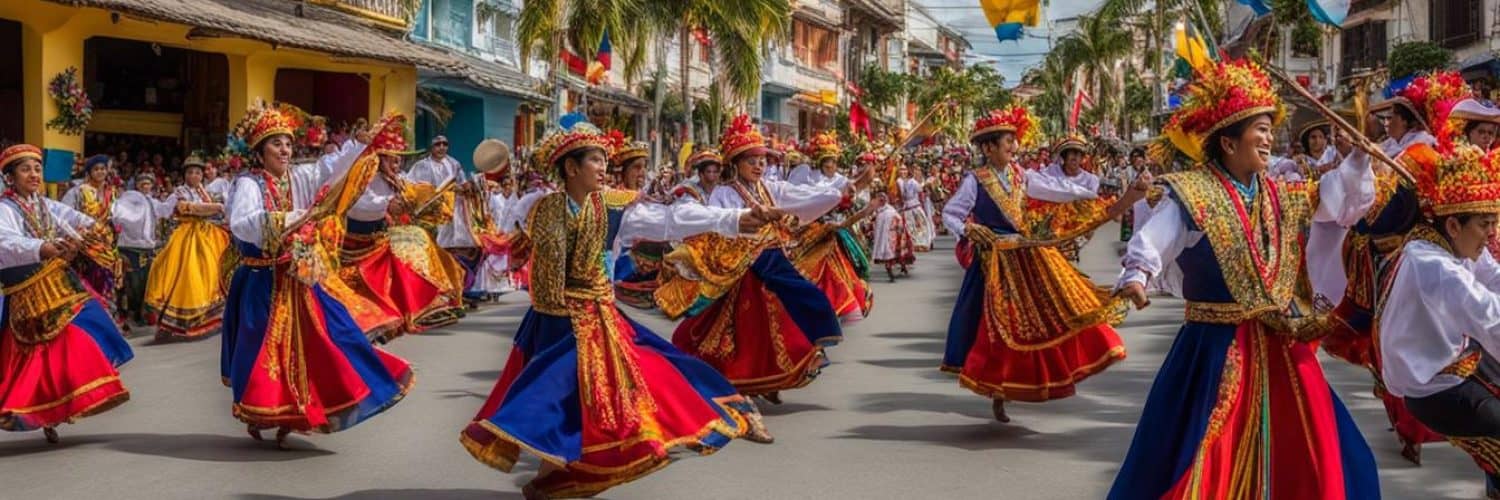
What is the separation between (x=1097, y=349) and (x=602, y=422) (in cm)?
362

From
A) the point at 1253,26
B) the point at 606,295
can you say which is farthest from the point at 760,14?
the point at 606,295

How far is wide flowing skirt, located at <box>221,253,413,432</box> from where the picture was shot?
843 centimetres

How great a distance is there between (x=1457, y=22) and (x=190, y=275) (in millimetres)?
26674

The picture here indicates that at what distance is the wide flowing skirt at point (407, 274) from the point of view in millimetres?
13328

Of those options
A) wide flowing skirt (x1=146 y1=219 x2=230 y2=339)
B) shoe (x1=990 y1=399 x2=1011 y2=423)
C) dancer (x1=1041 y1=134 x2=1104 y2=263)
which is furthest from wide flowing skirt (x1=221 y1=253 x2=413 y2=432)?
wide flowing skirt (x1=146 y1=219 x2=230 y2=339)

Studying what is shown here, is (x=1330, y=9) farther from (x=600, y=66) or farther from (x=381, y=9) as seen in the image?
(x=600, y=66)

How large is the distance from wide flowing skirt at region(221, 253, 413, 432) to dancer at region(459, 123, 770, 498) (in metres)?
1.65

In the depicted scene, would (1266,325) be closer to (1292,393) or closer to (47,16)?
(1292,393)

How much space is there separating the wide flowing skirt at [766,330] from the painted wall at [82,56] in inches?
347

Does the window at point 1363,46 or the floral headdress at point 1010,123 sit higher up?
the window at point 1363,46

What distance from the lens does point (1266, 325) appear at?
5.64 m

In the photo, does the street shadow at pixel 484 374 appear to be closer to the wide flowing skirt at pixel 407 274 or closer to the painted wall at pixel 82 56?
the wide flowing skirt at pixel 407 274

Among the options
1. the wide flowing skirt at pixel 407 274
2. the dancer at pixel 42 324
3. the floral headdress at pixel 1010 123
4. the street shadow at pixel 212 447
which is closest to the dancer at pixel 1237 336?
the floral headdress at pixel 1010 123

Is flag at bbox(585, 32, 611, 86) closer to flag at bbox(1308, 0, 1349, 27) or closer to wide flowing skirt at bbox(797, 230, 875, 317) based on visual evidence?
flag at bbox(1308, 0, 1349, 27)
